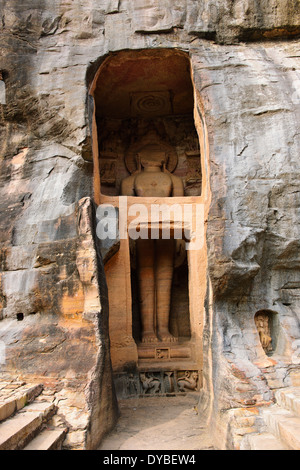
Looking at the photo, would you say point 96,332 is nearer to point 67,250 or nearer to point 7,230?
point 67,250

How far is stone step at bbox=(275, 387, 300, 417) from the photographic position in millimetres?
4461

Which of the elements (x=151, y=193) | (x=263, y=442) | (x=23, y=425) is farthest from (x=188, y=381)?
(x=151, y=193)

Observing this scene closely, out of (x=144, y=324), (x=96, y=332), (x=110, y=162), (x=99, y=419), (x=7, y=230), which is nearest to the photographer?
(x=99, y=419)

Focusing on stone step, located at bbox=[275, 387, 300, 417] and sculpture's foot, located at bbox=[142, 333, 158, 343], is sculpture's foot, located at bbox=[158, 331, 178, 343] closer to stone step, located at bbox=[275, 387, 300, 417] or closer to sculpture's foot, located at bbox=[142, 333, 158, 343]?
sculpture's foot, located at bbox=[142, 333, 158, 343]

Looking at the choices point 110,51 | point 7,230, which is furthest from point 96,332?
point 110,51

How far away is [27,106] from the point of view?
6.86 meters

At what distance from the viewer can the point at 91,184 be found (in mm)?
6602

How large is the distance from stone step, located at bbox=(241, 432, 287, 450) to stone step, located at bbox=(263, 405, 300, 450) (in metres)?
0.05

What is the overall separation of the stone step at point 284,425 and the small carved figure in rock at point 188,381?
236cm

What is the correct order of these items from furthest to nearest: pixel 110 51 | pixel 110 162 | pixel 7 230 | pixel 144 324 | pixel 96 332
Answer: pixel 110 162 → pixel 144 324 → pixel 110 51 → pixel 7 230 → pixel 96 332

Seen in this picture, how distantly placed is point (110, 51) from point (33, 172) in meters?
Answer: 2.56

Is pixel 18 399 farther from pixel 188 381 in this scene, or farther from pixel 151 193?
pixel 151 193

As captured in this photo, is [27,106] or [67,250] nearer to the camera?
[67,250]

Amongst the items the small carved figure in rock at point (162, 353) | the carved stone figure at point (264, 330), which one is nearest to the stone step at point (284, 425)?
the carved stone figure at point (264, 330)
